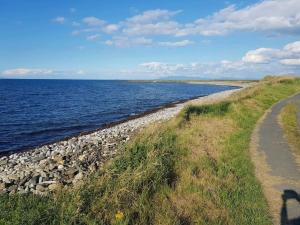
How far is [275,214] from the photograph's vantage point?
8.83m

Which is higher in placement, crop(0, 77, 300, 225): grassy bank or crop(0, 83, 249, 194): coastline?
crop(0, 77, 300, 225): grassy bank

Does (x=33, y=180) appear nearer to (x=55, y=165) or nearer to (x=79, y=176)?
(x=79, y=176)

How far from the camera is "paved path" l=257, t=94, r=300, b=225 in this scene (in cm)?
895

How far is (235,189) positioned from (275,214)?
4.92ft

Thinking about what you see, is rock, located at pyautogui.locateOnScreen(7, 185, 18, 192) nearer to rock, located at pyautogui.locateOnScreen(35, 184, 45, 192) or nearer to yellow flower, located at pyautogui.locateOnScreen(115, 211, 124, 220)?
rock, located at pyautogui.locateOnScreen(35, 184, 45, 192)

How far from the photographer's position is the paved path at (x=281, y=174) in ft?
29.4

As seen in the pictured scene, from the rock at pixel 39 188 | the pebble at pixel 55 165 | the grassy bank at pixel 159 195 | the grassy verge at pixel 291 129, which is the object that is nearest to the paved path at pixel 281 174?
the grassy verge at pixel 291 129

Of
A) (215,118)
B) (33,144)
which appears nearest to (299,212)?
(215,118)

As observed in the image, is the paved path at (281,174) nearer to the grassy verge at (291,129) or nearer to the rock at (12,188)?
the grassy verge at (291,129)

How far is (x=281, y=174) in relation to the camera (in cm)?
1228

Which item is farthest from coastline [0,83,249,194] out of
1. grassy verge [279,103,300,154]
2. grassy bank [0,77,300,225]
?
grassy verge [279,103,300,154]

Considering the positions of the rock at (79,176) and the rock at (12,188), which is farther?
the rock at (79,176)

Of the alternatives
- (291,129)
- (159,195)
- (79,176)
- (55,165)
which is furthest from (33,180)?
(291,129)

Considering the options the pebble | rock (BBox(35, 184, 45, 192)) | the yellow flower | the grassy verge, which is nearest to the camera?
the yellow flower
